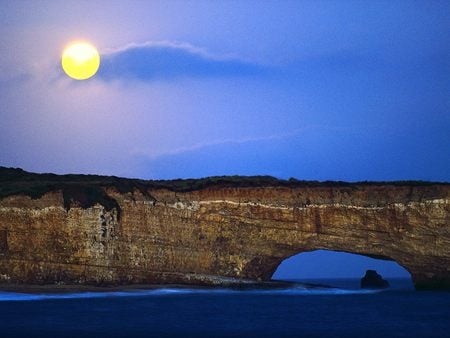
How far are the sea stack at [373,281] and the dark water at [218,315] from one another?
19438 mm

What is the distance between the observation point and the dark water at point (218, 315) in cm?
2514

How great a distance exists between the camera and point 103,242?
38.9m

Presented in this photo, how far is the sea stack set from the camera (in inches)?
2305

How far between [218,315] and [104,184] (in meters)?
13.1

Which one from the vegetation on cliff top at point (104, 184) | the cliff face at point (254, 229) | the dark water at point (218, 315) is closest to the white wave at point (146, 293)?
the dark water at point (218, 315)

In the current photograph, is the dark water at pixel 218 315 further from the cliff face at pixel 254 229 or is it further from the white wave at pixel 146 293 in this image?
the cliff face at pixel 254 229

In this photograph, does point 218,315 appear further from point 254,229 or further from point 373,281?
point 373,281

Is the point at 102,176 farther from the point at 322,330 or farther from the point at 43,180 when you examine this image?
the point at 322,330

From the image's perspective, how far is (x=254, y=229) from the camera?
40531 mm

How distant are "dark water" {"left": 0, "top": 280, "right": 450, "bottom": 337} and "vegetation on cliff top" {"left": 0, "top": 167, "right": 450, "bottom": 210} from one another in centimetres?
481

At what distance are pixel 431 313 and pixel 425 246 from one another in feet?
34.6

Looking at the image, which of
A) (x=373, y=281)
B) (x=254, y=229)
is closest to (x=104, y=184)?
(x=254, y=229)

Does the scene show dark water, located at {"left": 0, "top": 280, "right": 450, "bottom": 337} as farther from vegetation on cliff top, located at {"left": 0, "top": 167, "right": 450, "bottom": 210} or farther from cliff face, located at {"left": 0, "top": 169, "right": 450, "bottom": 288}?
vegetation on cliff top, located at {"left": 0, "top": 167, "right": 450, "bottom": 210}

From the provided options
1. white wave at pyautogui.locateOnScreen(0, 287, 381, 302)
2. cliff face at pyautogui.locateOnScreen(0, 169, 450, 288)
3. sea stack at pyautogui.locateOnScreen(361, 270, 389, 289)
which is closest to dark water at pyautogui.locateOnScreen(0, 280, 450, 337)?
white wave at pyautogui.locateOnScreen(0, 287, 381, 302)
